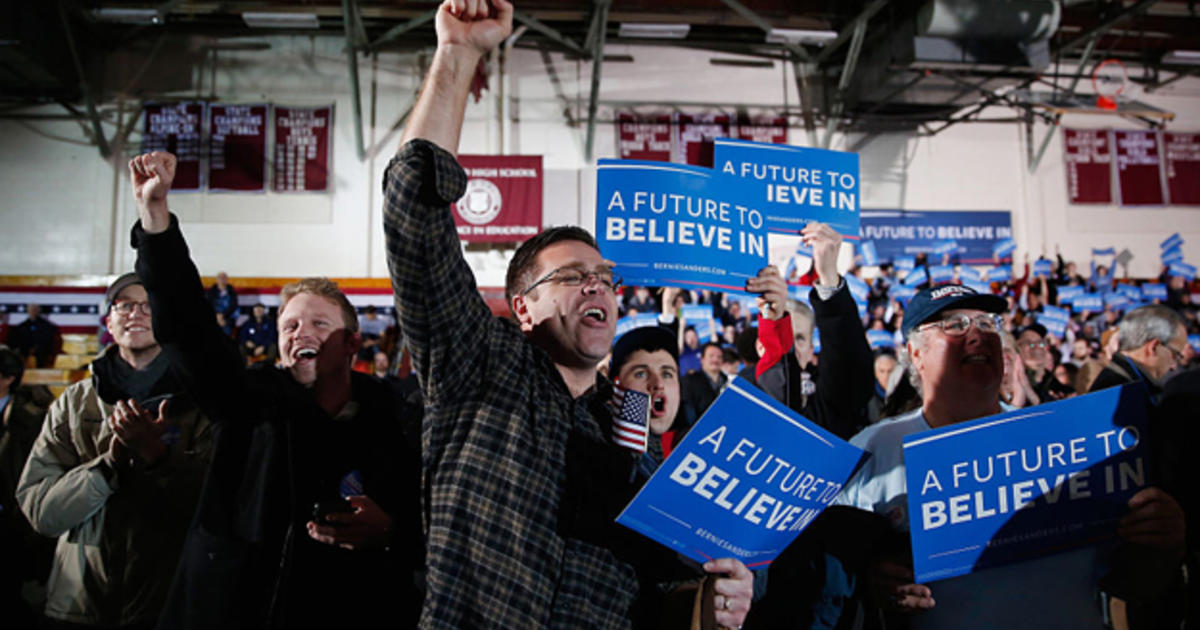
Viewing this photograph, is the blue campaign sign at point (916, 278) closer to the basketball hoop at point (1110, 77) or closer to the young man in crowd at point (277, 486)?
the basketball hoop at point (1110, 77)

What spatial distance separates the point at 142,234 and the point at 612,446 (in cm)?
131

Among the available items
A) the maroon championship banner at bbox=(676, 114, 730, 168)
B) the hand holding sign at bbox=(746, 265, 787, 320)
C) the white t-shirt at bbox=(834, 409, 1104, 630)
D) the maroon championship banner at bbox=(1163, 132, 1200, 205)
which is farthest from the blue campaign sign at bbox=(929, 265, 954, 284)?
the white t-shirt at bbox=(834, 409, 1104, 630)

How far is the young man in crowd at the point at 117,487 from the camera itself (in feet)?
7.25

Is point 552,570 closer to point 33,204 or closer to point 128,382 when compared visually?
point 128,382

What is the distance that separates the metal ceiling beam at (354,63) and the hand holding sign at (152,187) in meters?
11.2

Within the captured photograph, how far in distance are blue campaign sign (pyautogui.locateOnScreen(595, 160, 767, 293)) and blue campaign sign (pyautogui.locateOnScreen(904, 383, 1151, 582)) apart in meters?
0.98

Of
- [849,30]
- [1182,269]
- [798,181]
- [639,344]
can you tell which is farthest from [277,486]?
[1182,269]

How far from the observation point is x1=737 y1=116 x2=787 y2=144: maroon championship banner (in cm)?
1349

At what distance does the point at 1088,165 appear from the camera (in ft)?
46.1

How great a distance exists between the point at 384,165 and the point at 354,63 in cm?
192

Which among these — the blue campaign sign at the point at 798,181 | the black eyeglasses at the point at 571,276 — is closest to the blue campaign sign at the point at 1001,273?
the blue campaign sign at the point at 798,181

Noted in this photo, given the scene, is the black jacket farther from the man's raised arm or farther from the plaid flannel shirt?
the man's raised arm

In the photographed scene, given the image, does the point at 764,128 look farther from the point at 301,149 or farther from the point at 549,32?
the point at 301,149

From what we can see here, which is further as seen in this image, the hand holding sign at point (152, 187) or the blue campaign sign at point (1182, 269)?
the blue campaign sign at point (1182, 269)
